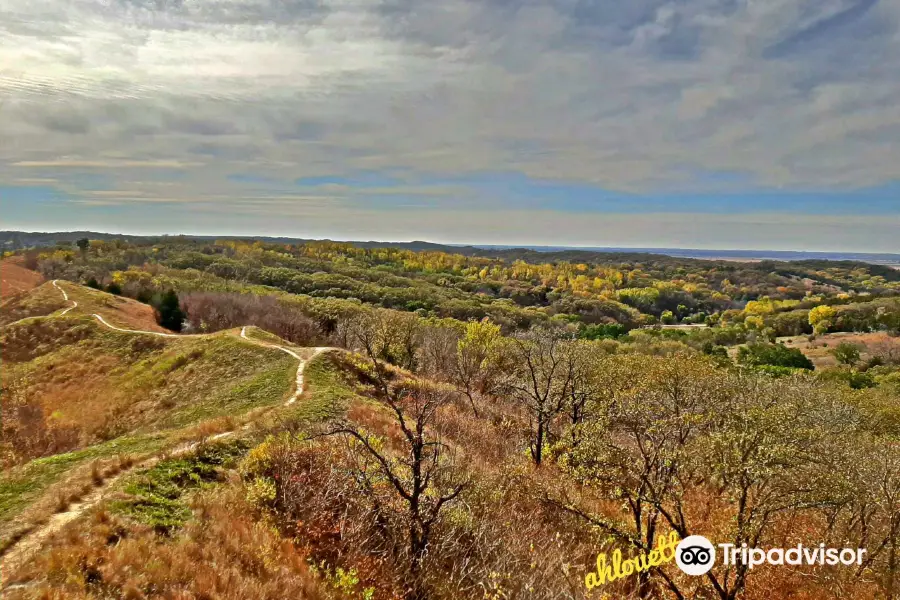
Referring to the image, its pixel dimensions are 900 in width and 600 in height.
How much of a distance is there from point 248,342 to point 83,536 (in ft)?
79.5

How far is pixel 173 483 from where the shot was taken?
1145 cm

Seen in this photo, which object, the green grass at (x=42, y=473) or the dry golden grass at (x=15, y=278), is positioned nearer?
the green grass at (x=42, y=473)

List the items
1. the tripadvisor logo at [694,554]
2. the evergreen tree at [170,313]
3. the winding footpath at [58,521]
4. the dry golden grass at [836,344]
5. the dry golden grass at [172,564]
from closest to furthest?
the dry golden grass at [172,564] → the winding footpath at [58,521] → the tripadvisor logo at [694,554] → the evergreen tree at [170,313] → the dry golden grass at [836,344]

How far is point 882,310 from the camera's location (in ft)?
375

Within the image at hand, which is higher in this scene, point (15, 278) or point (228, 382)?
point (228, 382)

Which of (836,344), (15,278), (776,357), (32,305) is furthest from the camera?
(836,344)

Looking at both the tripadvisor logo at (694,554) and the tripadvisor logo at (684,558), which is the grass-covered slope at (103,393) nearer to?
the tripadvisor logo at (684,558)

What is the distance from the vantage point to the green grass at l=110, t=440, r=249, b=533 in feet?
31.8

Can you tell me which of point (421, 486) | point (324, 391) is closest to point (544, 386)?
point (324, 391)

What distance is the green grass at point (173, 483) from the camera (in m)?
9.68

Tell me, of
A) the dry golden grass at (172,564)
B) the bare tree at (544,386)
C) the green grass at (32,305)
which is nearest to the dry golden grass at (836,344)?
the bare tree at (544,386)

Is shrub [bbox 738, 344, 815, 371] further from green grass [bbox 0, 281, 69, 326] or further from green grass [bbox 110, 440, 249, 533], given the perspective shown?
green grass [bbox 0, 281, 69, 326]

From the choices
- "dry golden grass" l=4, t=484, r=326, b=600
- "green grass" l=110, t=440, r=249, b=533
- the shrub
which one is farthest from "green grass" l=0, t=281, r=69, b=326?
the shrub

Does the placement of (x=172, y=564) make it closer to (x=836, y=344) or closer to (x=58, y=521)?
(x=58, y=521)
